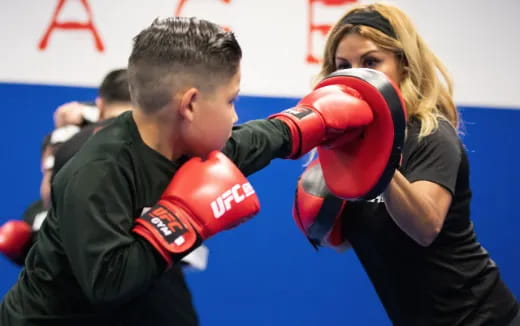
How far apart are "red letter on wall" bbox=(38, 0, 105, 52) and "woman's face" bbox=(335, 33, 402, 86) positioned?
1.22 metres

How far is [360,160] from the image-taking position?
105 cm

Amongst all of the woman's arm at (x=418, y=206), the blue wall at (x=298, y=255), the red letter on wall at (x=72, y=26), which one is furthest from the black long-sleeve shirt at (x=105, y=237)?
the red letter on wall at (x=72, y=26)

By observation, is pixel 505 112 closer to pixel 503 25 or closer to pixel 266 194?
pixel 503 25

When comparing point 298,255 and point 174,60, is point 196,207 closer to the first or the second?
point 174,60

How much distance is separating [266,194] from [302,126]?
115cm

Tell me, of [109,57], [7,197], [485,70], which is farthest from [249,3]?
[7,197]

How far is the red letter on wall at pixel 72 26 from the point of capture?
7.20ft

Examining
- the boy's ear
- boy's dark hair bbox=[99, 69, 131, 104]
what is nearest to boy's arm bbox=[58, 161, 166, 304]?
the boy's ear

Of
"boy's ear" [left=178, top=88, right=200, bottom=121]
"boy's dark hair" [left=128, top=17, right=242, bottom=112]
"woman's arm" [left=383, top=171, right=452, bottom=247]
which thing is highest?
"boy's dark hair" [left=128, top=17, right=242, bottom=112]

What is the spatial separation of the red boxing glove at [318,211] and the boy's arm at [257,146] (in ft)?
0.64

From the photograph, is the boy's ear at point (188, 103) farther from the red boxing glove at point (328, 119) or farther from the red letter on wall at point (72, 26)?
the red letter on wall at point (72, 26)

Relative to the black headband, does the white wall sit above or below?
below

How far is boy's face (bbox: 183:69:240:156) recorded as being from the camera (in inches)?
34.3

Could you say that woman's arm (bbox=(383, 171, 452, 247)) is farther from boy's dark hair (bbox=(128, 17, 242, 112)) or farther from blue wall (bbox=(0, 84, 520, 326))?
blue wall (bbox=(0, 84, 520, 326))
